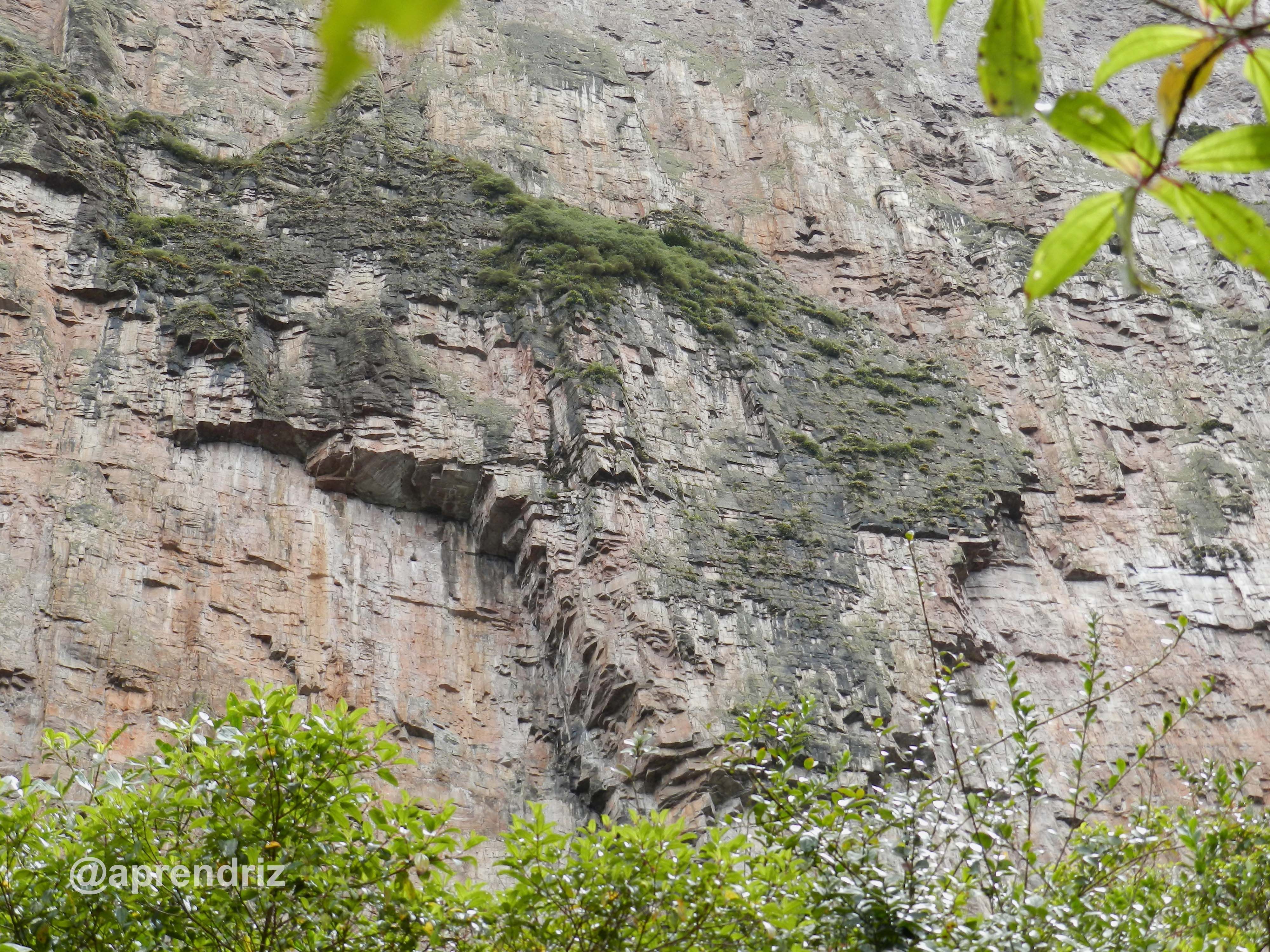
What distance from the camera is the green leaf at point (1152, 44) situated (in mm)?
1151

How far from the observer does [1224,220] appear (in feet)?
3.91

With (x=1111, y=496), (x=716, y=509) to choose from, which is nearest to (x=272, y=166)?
(x=716, y=509)

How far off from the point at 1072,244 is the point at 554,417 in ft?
56.2

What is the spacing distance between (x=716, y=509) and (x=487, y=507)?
331 cm

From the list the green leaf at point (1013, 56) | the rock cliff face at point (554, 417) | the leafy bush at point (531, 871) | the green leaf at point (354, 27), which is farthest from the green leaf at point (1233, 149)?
the rock cliff face at point (554, 417)

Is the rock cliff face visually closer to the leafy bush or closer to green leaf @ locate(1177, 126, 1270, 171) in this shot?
the leafy bush

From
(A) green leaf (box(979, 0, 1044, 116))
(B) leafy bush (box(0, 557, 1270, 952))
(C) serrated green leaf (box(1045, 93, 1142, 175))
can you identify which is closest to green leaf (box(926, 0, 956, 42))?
(A) green leaf (box(979, 0, 1044, 116))

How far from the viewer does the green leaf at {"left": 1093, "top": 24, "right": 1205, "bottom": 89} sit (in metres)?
1.15

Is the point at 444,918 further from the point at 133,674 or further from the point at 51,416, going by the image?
the point at 51,416

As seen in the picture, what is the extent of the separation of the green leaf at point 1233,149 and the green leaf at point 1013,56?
0.52 feet

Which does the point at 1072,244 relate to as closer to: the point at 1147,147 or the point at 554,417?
the point at 1147,147

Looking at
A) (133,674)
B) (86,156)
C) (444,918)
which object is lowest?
(133,674)

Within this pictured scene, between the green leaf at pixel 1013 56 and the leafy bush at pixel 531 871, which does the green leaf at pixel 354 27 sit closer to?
the green leaf at pixel 1013 56

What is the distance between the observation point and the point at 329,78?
0.85 metres
